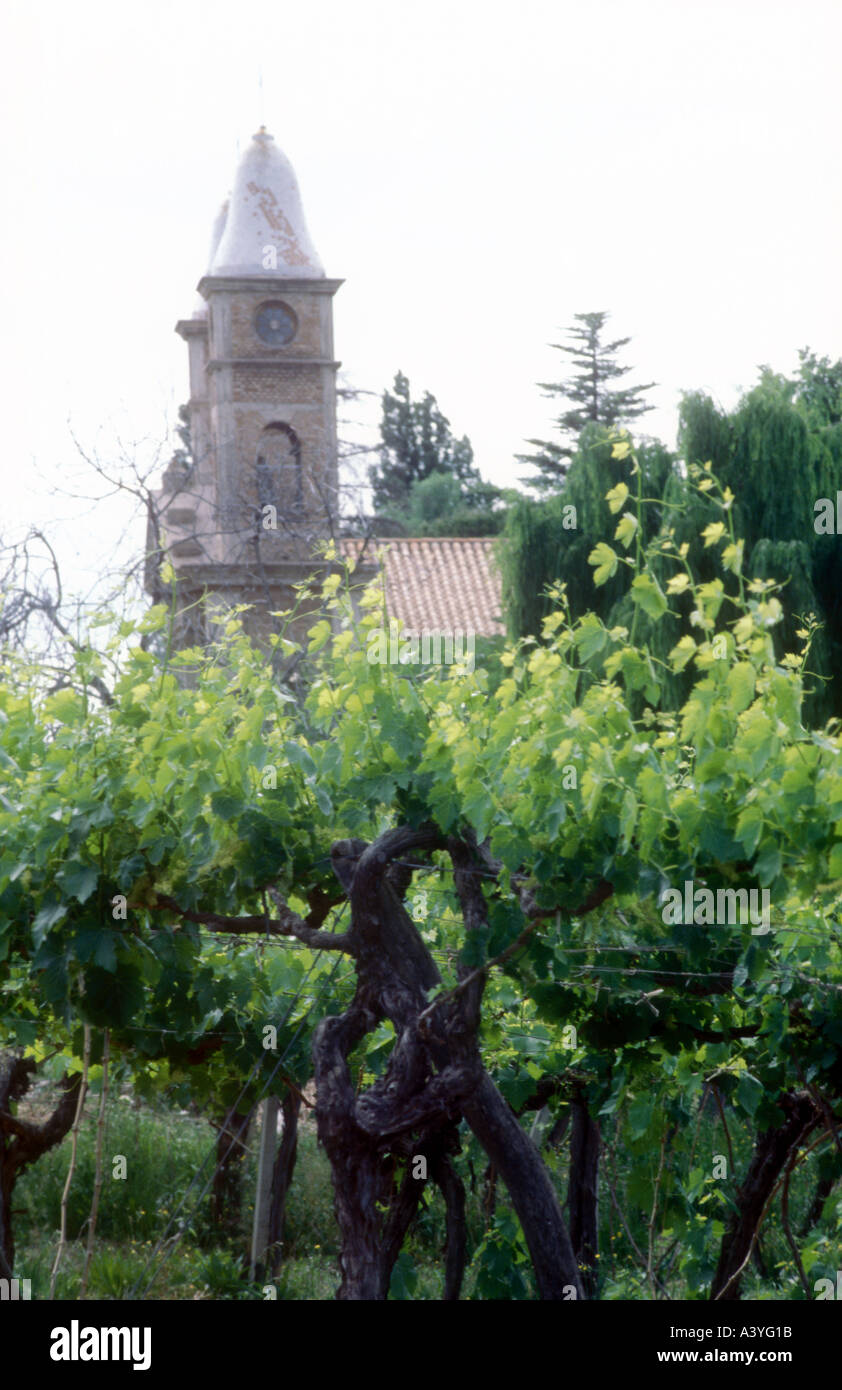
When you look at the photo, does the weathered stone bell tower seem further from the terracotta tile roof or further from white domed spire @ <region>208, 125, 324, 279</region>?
the terracotta tile roof

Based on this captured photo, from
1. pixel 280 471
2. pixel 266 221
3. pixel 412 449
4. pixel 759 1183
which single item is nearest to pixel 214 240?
pixel 266 221

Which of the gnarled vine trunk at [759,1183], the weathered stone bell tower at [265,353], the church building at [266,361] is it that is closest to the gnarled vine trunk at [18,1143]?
the gnarled vine trunk at [759,1183]

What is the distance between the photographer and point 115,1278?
8016 mm

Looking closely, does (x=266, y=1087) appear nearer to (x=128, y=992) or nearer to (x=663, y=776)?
(x=128, y=992)

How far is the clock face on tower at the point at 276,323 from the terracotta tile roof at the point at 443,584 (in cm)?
360

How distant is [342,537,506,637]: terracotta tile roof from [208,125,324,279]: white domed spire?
15.3 feet

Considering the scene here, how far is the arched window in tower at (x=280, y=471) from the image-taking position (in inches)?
896

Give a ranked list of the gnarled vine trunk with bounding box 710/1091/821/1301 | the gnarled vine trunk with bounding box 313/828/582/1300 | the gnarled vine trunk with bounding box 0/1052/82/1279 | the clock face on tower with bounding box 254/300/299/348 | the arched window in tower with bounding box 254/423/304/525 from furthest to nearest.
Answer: the clock face on tower with bounding box 254/300/299/348, the arched window in tower with bounding box 254/423/304/525, the gnarled vine trunk with bounding box 0/1052/82/1279, the gnarled vine trunk with bounding box 710/1091/821/1301, the gnarled vine trunk with bounding box 313/828/582/1300

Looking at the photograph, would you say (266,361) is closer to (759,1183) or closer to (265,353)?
(265,353)

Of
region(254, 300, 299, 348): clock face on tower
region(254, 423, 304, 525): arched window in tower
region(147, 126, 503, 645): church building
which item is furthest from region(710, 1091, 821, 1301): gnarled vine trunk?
region(254, 300, 299, 348): clock face on tower

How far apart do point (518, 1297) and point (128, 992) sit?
85.9 inches

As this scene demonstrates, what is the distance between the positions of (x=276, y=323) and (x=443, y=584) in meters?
5.28

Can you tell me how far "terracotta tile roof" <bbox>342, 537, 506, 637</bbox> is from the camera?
81.9 feet
